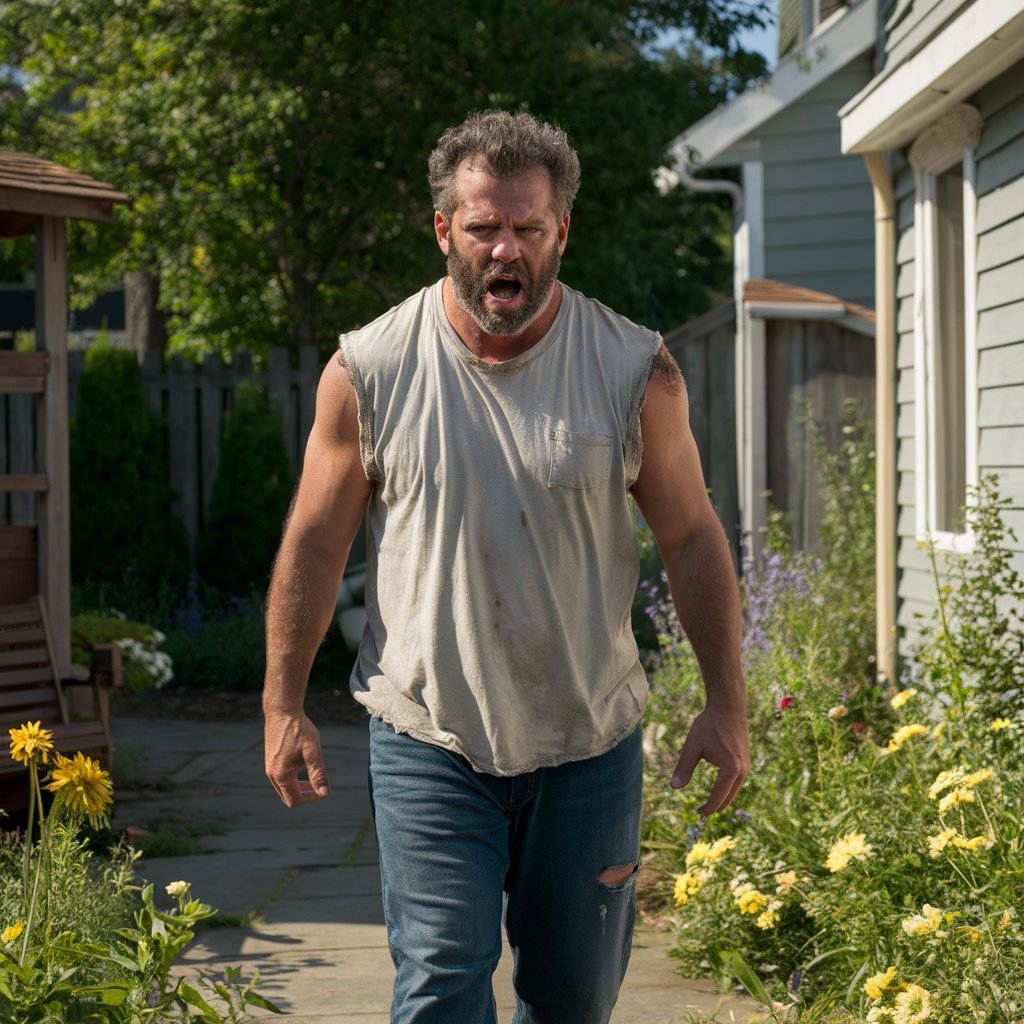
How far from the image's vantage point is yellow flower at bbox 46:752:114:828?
289cm

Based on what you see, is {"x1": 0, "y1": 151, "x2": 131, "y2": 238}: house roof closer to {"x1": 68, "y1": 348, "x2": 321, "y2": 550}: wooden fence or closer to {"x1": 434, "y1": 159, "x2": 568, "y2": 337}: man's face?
{"x1": 434, "y1": 159, "x2": 568, "y2": 337}: man's face

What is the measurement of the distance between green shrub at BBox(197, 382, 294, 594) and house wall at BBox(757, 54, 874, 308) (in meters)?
3.89

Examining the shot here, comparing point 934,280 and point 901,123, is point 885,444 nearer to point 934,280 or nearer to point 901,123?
point 934,280

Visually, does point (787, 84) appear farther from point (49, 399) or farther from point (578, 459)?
point (578, 459)

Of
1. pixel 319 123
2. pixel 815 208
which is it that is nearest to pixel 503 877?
pixel 815 208

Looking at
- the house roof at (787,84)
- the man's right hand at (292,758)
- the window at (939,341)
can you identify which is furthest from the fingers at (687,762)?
the house roof at (787,84)

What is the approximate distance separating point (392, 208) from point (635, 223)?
7.18ft

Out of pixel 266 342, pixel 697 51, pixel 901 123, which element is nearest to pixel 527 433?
pixel 901 123

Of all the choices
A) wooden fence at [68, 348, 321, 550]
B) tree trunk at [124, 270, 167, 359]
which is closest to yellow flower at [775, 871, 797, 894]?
wooden fence at [68, 348, 321, 550]

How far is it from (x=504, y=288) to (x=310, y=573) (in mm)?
633

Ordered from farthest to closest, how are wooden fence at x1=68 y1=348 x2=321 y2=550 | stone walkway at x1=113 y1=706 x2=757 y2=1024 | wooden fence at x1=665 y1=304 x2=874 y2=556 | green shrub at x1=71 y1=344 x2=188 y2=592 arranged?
wooden fence at x1=68 y1=348 x2=321 y2=550
green shrub at x1=71 y1=344 x2=188 y2=592
wooden fence at x1=665 y1=304 x2=874 y2=556
stone walkway at x1=113 y1=706 x2=757 y2=1024

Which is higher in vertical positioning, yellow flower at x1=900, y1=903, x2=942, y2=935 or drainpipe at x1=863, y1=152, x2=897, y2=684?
drainpipe at x1=863, y1=152, x2=897, y2=684

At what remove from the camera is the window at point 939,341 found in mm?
6902

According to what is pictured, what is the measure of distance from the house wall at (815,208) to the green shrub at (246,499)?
3893 millimetres
